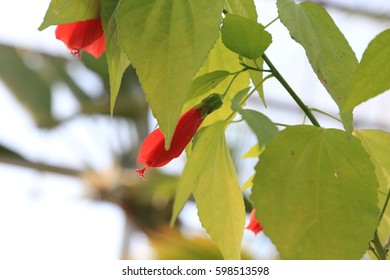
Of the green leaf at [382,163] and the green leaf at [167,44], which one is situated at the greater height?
the green leaf at [167,44]

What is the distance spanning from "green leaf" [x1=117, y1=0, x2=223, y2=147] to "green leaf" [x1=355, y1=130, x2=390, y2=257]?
0.15 meters

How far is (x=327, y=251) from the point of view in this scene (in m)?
0.34

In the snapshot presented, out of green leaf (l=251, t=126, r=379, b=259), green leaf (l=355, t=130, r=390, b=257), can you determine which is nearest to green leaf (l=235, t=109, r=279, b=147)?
green leaf (l=251, t=126, r=379, b=259)

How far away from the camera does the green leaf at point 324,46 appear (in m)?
0.37

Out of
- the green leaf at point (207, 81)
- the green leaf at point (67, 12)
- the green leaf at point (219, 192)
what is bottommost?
the green leaf at point (219, 192)

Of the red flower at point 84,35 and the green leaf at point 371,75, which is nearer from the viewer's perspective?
the green leaf at point 371,75

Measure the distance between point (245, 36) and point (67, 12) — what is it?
9 cm

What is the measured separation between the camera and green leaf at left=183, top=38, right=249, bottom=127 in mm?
451

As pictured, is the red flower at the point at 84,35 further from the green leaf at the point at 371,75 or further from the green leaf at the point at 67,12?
the green leaf at the point at 371,75

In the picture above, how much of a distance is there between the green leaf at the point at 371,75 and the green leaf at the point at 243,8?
104 millimetres

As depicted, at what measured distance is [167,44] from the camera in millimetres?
359

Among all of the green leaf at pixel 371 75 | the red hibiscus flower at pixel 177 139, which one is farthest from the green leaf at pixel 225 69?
the green leaf at pixel 371 75

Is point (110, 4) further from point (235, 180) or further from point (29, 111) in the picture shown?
point (29, 111)

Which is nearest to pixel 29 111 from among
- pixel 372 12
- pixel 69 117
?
pixel 69 117
